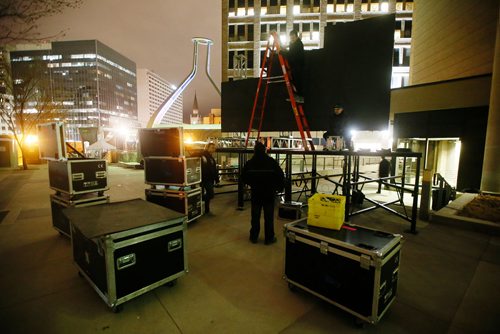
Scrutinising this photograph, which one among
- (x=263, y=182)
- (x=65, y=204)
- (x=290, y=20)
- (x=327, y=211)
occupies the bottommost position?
(x=65, y=204)

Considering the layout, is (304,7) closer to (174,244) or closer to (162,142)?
(162,142)

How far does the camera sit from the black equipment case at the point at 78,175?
4973 millimetres

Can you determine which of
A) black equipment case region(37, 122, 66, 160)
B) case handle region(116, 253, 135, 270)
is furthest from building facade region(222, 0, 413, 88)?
case handle region(116, 253, 135, 270)

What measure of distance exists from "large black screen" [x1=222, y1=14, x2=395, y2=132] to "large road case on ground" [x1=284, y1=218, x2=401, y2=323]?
15.0 ft

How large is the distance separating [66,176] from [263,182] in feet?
13.8

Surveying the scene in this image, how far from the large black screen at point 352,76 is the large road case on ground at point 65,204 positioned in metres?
6.48

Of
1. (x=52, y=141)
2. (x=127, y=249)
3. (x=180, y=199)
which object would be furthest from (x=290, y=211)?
(x=52, y=141)

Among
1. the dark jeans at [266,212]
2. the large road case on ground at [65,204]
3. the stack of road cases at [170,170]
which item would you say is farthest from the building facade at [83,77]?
the dark jeans at [266,212]

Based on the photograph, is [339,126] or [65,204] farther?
[339,126]

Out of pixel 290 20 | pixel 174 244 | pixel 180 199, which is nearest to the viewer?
pixel 174 244

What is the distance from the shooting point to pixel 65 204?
5.10 metres

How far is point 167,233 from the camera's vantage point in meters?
3.25

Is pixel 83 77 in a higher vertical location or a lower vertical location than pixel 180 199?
higher

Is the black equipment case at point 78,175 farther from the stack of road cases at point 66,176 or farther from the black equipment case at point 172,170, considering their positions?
the black equipment case at point 172,170
